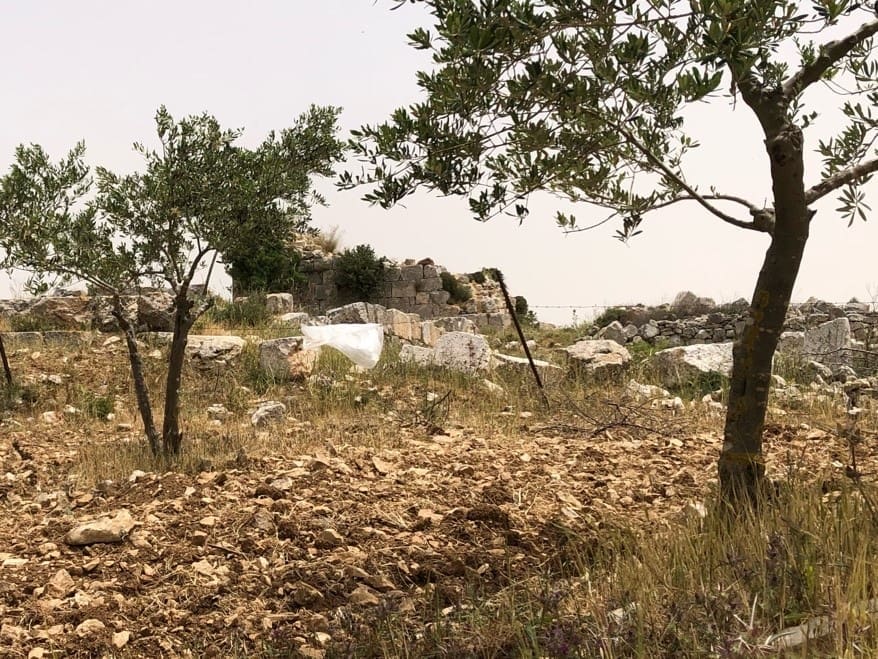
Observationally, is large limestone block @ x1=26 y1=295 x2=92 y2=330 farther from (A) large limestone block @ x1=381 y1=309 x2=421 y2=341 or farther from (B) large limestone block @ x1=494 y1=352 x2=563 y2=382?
(B) large limestone block @ x1=494 y1=352 x2=563 y2=382

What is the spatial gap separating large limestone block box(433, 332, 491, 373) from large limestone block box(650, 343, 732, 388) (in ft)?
8.18

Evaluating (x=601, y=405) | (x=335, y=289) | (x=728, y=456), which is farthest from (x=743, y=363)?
(x=335, y=289)

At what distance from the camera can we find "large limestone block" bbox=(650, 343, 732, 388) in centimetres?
1124

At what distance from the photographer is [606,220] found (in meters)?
4.91

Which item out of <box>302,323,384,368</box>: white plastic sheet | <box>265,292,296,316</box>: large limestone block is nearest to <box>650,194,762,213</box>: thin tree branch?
→ <box>302,323,384,368</box>: white plastic sheet

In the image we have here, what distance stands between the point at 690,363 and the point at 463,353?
125 inches

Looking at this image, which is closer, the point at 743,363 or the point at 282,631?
the point at 282,631

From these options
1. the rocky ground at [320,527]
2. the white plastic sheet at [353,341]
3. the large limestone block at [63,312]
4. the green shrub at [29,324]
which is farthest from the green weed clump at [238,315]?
the rocky ground at [320,527]

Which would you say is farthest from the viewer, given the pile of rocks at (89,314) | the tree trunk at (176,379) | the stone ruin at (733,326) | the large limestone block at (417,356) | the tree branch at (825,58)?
the pile of rocks at (89,314)

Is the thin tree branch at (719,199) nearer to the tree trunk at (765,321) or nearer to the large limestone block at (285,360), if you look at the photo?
the tree trunk at (765,321)

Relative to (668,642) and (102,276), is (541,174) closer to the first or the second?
(668,642)

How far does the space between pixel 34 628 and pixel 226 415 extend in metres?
6.10

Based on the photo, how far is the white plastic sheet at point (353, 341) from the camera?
1253 centimetres

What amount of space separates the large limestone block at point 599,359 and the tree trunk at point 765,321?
6753mm
